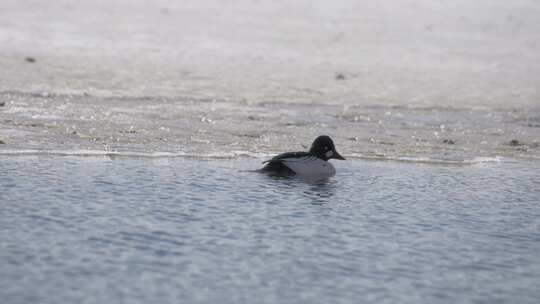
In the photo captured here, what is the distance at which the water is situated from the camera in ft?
21.2

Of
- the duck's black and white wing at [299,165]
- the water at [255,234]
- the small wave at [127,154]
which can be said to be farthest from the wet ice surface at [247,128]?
the duck's black and white wing at [299,165]

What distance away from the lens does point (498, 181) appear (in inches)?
450

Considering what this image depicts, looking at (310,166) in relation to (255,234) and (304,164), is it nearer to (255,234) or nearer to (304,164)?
(304,164)

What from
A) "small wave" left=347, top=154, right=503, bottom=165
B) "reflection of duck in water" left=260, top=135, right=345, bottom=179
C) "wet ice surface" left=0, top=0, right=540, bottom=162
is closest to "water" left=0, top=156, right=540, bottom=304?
"reflection of duck in water" left=260, top=135, right=345, bottom=179

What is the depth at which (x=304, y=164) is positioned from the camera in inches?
438

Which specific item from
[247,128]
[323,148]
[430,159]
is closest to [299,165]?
[323,148]

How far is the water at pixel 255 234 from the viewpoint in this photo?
647 cm

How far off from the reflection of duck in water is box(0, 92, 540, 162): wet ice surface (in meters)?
1.21

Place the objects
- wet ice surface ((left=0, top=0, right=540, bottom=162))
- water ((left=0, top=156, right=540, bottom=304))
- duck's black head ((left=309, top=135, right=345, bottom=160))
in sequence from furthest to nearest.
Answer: wet ice surface ((left=0, top=0, right=540, bottom=162)) < duck's black head ((left=309, top=135, right=345, bottom=160)) < water ((left=0, top=156, right=540, bottom=304))

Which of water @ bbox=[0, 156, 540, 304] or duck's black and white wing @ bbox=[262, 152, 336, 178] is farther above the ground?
duck's black and white wing @ bbox=[262, 152, 336, 178]

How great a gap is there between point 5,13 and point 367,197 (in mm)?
14081

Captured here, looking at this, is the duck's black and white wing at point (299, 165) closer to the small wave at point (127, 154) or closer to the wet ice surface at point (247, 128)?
the small wave at point (127, 154)

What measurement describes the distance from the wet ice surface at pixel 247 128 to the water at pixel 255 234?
1040 mm

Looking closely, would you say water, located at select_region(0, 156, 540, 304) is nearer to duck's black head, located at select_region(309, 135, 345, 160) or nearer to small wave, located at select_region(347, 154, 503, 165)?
duck's black head, located at select_region(309, 135, 345, 160)
